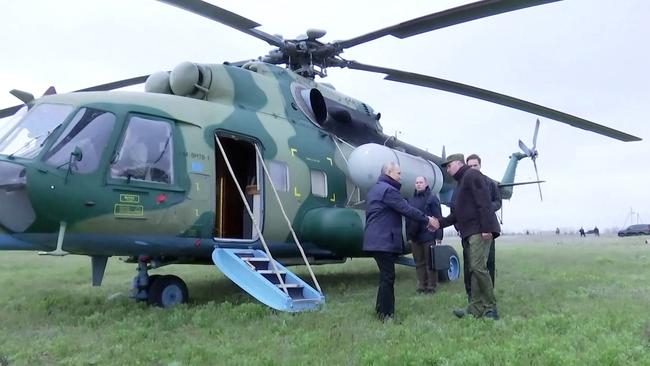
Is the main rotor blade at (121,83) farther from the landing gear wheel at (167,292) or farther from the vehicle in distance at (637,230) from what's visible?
the vehicle in distance at (637,230)

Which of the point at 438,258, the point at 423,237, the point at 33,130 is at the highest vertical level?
the point at 33,130

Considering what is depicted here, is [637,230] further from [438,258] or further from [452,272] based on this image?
[438,258]

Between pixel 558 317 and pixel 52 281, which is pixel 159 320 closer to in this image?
pixel 558 317

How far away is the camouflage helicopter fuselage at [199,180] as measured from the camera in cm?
611

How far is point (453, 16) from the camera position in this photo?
7398 millimetres

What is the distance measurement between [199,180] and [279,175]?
4.84ft

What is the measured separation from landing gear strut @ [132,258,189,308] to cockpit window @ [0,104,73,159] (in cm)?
198

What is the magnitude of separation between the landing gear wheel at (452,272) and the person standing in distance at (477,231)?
4243mm

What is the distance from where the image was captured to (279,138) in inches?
339

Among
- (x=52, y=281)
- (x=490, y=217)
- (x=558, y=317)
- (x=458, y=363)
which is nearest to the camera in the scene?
(x=458, y=363)

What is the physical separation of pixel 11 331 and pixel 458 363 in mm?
4600

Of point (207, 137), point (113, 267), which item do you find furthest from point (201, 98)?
point (113, 267)

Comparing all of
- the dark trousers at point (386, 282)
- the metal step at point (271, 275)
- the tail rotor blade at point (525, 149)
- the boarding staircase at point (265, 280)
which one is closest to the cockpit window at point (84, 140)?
the boarding staircase at point (265, 280)

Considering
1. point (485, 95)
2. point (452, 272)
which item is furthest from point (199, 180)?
point (452, 272)
